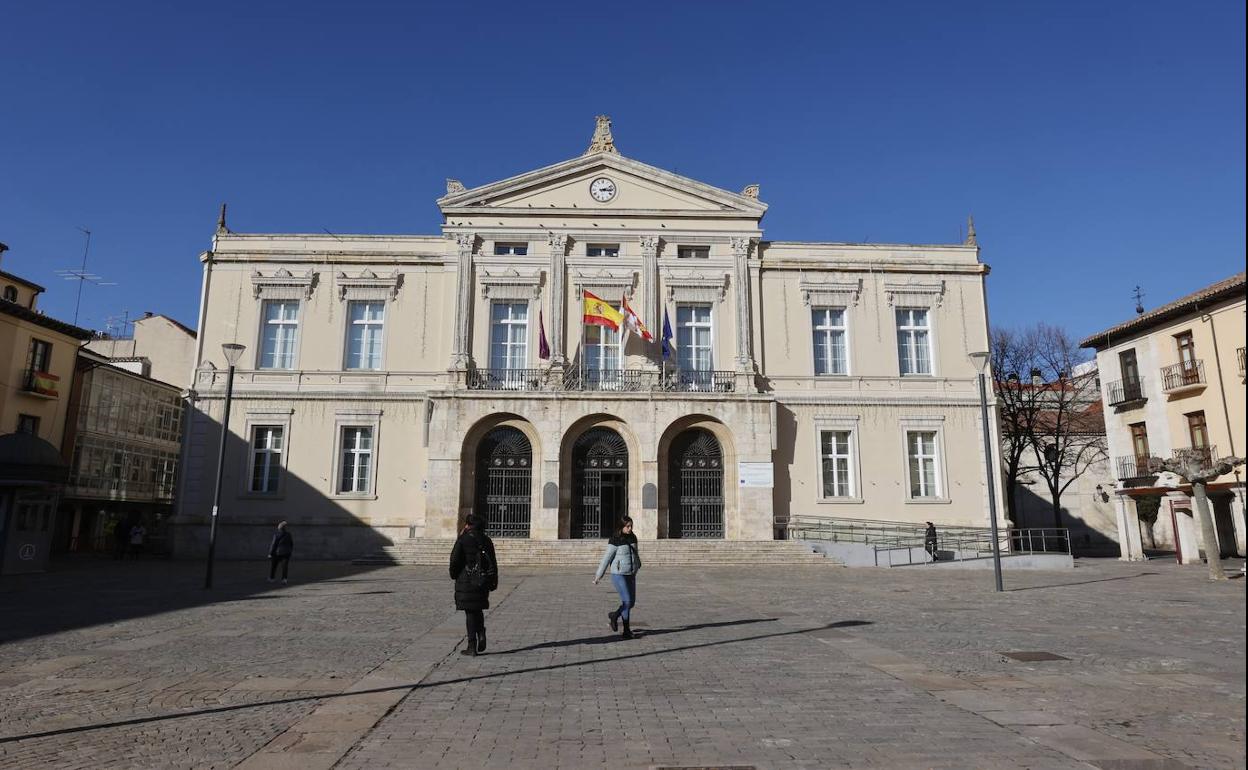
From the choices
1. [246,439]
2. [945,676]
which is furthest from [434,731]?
[246,439]

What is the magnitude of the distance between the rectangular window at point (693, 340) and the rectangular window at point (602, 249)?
353 centimetres

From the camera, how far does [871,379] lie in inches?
1262

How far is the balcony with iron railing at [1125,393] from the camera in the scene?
3294 centimetres

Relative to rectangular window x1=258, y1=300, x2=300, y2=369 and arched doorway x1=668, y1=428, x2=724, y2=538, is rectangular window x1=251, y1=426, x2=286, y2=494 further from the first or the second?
arched doorway x1=668, y1=428, x2=724, y2=538

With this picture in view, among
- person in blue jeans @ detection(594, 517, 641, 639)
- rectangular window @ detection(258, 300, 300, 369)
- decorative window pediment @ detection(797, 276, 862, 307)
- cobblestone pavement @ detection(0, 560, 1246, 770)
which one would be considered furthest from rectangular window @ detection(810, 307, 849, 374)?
person in blue jeans @ detection(594, 517, 641, 639)

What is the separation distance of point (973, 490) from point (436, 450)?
2081 centimetres

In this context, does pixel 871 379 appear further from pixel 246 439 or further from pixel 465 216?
pixel 246 439

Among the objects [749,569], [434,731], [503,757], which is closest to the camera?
[503,757]

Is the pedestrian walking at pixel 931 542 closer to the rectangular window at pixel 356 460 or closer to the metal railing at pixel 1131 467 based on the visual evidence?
the metal railing at pixel 1131 467

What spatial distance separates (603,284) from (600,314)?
207 cm

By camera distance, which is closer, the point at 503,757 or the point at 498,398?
the point at 503,757

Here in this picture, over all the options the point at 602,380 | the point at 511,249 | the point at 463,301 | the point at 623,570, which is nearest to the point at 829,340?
the point at 602,380

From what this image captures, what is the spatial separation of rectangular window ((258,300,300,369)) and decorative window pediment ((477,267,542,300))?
7673 mm

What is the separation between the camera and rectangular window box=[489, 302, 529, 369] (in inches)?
1256
